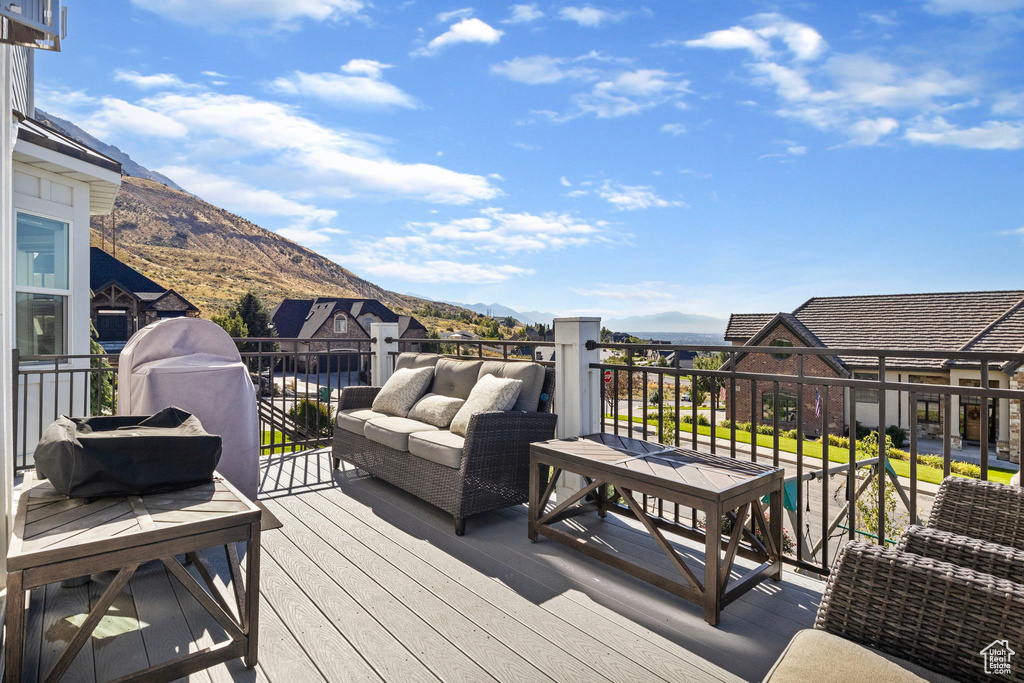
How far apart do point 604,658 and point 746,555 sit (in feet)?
3.29

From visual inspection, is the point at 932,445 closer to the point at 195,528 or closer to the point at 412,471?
the point at 412,471

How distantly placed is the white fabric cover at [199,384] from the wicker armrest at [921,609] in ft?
8.75

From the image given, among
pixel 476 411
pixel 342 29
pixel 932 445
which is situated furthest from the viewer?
pixel 932 445

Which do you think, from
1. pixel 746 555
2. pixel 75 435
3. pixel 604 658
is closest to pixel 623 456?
pixel 746 555

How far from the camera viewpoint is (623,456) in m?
2.41

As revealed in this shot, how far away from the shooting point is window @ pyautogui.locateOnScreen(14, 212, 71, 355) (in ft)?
14.1

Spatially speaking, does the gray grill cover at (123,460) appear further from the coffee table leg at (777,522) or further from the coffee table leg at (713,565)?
the coffee table leg at (777,522)

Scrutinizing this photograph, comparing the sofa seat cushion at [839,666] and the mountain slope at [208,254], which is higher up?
the mountain slope at [208,254]

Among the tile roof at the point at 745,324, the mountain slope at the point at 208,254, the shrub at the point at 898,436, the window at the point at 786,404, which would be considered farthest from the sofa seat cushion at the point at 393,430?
the mountain slope at the point at 208,254

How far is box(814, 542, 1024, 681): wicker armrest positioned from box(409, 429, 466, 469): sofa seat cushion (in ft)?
6.43

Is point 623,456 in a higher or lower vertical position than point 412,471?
higher

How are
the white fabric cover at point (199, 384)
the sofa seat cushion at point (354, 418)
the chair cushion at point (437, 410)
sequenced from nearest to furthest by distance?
the white fabric cover at point (199, 384) < the chair cushion at point (437, 410) < the sofa seat cushion at point (354, 418)

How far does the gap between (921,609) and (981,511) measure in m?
0.59

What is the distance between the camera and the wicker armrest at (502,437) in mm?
2805
